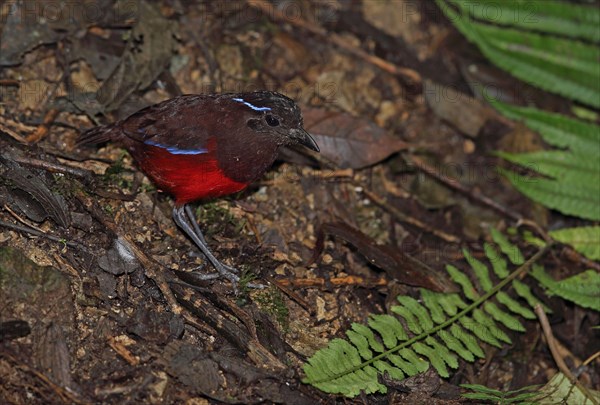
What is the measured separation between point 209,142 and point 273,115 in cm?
59

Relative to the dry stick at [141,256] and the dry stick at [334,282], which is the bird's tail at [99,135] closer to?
the dry stick at [141,256]

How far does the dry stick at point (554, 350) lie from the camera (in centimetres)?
638

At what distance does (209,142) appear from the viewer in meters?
6.52

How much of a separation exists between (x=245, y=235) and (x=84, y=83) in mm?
2355

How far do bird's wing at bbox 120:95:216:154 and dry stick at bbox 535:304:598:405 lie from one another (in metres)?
3.23

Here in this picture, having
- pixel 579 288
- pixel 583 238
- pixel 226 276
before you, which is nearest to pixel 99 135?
pixel 226 276

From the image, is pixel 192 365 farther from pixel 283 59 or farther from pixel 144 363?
pixel 283 59

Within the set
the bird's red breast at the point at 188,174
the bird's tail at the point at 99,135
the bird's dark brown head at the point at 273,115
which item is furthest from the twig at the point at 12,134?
the bird's dark brown head at the point at 273,115

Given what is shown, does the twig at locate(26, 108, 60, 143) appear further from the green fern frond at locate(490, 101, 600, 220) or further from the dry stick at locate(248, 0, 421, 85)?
the green fern frond at locate(490, 101, 600, 220)

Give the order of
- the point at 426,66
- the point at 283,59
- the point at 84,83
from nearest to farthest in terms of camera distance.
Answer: the point at 84,83, the point at 283,59, the point at 426,66

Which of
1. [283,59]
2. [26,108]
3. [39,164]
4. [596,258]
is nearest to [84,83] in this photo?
[26,108]

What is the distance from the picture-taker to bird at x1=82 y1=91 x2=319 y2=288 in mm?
6508

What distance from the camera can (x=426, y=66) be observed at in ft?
30.7

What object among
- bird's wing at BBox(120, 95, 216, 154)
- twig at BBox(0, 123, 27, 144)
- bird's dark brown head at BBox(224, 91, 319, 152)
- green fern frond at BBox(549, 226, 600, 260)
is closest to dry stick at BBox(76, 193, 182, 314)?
bird's wing at BBox(120, 95, 216, 154)
